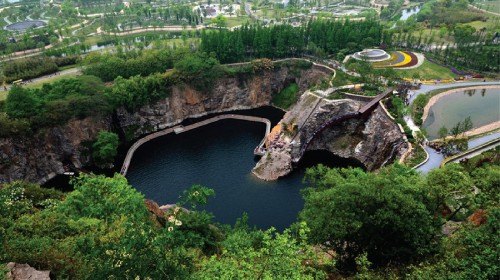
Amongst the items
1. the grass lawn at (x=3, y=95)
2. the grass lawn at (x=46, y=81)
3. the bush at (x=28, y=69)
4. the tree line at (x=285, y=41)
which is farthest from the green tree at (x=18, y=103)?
the tree line at (x=285, y=41)

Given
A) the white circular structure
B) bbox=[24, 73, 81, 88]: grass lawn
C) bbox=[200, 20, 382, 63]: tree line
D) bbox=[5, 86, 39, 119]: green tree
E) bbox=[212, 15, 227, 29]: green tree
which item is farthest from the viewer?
bbox=[212, 15, 227, 29]: green tree

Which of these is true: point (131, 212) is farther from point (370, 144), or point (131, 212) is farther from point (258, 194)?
point (370, 144)

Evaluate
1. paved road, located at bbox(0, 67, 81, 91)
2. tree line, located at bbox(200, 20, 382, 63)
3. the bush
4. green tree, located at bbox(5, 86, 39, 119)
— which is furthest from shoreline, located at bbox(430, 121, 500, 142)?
the bush

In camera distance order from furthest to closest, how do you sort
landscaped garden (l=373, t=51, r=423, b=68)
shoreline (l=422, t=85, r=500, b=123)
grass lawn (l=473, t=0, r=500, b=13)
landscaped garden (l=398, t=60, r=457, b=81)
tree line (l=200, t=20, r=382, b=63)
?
grass lawn (l=473, t=0, r=500, b=13) < tree line (l=200, t=20, r=382, b=63) < landscaped garden (l=373, t=51, r=423, b=68) < landscaped garden (l=398, t=60, r=457, b=81) < shoreline (l=422, t=85, r=500, b=123)

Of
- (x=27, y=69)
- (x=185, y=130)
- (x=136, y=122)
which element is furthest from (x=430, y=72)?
(x=27, y=69)

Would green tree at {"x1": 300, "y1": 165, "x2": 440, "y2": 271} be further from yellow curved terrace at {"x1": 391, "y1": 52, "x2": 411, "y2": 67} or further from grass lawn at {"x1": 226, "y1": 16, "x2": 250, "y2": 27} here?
grass lawn at {"x1": 226, "y1": 16, "x2": 250, "y2": 27}

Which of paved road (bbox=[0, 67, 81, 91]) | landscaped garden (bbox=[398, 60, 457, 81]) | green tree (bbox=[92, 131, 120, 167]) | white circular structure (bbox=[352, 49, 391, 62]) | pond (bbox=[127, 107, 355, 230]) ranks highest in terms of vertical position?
white circular structure (bbox=[352, 49, 391, 62])

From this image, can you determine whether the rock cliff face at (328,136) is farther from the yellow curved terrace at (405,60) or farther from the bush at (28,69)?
the bush at (28,69)
